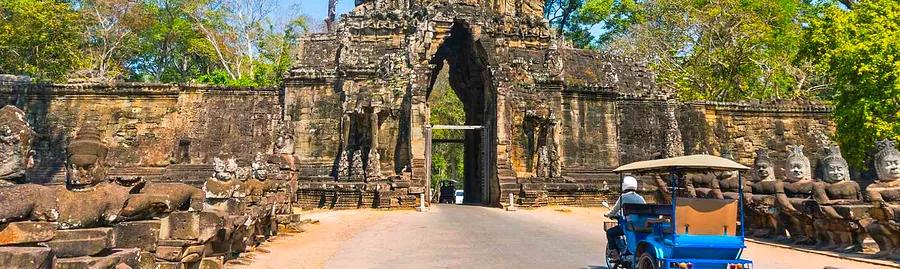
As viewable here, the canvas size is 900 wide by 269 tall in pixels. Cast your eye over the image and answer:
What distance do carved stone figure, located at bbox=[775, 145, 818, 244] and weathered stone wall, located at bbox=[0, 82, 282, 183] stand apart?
1756cm

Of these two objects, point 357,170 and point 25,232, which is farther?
point 357,170

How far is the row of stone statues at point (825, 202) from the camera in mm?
9602

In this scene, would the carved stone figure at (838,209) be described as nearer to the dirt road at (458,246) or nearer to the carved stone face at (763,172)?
the dirt road at (458,246)

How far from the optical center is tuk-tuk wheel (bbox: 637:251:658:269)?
6.93 metres

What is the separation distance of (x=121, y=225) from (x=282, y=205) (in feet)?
25.6

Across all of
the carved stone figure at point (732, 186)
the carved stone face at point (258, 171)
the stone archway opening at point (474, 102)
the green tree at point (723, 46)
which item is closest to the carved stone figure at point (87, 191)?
the carved stone face at point (258, 171)

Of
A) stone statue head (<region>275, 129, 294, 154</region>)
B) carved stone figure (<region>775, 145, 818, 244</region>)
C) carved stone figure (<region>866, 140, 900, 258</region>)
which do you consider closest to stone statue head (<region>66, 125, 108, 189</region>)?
carved stone figure (<region>866, 140, 900, 258</region>)

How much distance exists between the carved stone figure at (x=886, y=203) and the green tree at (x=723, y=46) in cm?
2069

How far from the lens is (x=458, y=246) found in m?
11.1

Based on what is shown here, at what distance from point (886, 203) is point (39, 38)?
3237 centimetres

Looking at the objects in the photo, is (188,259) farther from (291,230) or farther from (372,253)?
(291,230)

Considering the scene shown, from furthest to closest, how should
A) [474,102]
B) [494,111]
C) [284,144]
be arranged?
1. [474,102]
2. [494,111]
3. [284,144]

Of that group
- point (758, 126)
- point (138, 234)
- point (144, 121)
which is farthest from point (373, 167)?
point (758, 126)

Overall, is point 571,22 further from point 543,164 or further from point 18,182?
point 18,182
